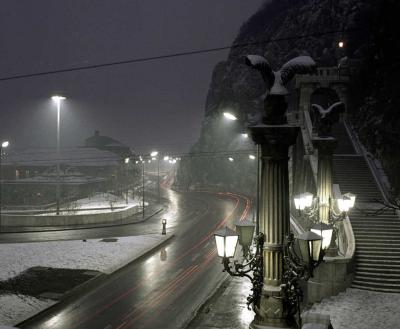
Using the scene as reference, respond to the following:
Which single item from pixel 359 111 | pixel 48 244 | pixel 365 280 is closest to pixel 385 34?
pixel 359 111

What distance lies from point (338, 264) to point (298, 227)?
1319 centimetres

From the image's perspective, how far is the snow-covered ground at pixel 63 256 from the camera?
1767 cm

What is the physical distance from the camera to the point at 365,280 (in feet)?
58.7

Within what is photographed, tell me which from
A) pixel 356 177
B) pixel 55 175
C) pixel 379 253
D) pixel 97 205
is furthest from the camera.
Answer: pixel 55 175

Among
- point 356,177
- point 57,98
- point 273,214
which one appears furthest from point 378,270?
point 57,98

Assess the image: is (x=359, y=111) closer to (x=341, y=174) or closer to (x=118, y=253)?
(x=341, y=174)

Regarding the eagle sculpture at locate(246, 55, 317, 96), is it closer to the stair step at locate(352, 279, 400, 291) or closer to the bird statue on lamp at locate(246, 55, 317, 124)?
the bird statue on lamp at locate(246, 55, 317, 124)

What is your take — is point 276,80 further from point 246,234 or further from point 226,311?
point 226,311

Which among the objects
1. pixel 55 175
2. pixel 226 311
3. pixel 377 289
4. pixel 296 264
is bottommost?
pixel 226 311

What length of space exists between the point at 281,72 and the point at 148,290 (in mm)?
14789

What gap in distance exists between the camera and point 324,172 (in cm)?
1777

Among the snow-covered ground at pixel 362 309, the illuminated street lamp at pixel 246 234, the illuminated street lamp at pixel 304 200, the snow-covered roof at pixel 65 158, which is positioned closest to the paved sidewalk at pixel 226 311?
the snow-covered ground at pixel 362 309

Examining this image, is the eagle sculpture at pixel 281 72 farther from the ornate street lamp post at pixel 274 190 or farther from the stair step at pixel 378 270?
the stair step at pixel 378 270

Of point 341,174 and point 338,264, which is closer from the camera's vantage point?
point 338,264
